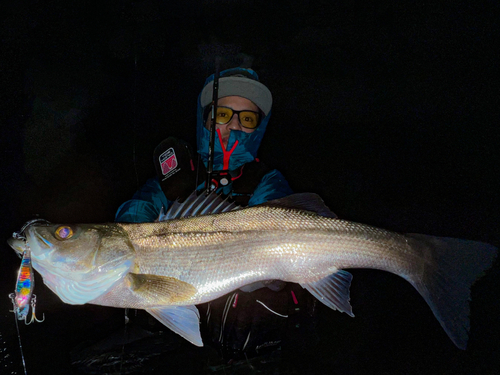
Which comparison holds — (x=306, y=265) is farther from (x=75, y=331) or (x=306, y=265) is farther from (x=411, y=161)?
(x=411, y=161)

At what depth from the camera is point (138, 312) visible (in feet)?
8.09

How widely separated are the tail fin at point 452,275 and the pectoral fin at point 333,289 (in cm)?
38

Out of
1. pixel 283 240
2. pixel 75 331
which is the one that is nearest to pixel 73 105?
pixel 75 331

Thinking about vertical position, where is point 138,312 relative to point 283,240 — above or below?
below

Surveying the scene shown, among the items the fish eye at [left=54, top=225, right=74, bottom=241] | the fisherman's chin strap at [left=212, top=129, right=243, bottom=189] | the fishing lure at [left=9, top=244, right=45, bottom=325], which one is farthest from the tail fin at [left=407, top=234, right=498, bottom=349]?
the fishing lure at [left=9, top=244, right=45, bottom=325]

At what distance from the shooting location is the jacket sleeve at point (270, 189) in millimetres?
1944

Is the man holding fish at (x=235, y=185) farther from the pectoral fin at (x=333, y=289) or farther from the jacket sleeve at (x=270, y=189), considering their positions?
the pectoral fin at (x=333, y=289)

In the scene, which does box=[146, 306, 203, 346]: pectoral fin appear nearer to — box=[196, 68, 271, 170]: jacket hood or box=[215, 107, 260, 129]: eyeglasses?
box=[196, 68, 271, 170]: jacket hood

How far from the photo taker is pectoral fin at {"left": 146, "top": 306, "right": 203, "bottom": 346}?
1.30 metres

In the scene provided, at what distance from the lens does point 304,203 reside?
4.93 ft

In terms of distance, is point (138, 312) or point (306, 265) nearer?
point (306, 265)

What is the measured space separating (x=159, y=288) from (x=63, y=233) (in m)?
0.53

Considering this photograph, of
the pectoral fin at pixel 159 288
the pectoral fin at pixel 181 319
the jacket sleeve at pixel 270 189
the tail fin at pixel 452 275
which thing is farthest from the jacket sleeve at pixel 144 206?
the tail fin at pixel 452 275

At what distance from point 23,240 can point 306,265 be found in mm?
1387
